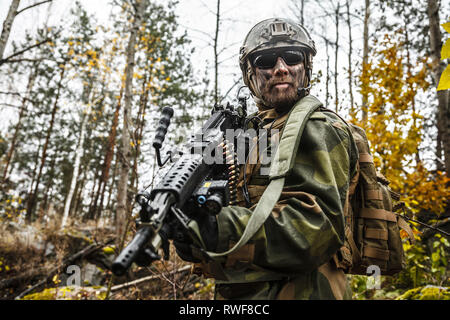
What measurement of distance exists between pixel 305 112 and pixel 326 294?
3.35 ft

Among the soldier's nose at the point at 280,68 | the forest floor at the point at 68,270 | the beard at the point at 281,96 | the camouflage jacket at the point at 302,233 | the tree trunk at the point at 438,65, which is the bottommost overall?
the forest floor at the point at 68,270

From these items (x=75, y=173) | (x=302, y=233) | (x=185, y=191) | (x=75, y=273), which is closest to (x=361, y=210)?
(x=302, y=233)

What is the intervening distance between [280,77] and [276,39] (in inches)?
13.5

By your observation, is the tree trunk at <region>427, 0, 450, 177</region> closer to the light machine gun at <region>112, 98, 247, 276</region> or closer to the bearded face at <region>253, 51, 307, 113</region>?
the bearded face at <region>253, 51, 307, 113</region>

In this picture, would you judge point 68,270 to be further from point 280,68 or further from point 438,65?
point 438,65

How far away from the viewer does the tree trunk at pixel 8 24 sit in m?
6.03

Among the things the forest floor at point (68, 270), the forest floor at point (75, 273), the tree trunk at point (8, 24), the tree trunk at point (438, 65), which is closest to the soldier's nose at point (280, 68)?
the forest floor at point (75, 273)

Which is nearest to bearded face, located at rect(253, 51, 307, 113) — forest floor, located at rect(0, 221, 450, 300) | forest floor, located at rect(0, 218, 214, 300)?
forest floor, located at rect(0, 221, 450, 300)

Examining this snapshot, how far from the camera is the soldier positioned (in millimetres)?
1356

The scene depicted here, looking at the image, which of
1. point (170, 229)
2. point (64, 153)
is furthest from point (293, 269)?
point (64, 153)

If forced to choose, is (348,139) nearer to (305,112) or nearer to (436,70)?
(305,112)

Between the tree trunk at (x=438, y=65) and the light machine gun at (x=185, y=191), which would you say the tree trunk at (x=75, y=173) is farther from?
the tree trunk at (x=438, y=65)

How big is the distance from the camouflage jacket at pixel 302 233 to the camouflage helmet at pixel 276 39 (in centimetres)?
80

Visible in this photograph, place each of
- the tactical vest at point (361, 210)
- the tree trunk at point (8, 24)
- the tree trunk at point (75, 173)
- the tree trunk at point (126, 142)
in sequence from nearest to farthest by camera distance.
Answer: the tactical vest at point (361, 210) → the tree trunk at point (8, 24) → the tree trunk at point (126, 142) → the tree trunk at point (75, 173)
